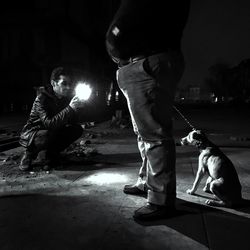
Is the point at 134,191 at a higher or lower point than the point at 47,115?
lower

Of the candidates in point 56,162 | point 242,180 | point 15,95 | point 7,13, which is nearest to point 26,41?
point 7,13

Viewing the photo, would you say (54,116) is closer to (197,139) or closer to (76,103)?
(76,103)

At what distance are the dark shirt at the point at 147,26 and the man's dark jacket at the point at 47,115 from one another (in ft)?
7.27

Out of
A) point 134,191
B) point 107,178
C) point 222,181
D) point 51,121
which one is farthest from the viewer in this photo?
point 51,121

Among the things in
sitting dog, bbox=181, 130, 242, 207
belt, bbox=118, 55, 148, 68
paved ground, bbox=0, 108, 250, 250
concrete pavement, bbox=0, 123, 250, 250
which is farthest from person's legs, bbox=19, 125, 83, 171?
sitting dog, bbox=181, 130, 242, 207

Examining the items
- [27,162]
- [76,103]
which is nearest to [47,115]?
[76,103]

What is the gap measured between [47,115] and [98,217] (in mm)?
2619

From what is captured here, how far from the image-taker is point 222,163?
333cm

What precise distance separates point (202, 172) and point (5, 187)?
2.55 meters

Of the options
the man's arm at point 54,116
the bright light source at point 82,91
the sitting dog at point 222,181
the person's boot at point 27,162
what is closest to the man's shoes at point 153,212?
the sitting dog at point 222,181

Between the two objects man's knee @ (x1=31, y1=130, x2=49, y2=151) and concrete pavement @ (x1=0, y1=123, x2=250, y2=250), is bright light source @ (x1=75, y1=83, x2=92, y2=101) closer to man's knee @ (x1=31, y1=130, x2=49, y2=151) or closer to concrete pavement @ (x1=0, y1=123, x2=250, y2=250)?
man's knee @ (x1=31, y1=130, x2=49, y2=151)

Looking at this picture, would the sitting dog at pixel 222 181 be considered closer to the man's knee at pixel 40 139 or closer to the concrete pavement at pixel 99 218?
the concrete pavement at pixel 99 218

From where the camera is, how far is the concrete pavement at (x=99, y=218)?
2.52 meters

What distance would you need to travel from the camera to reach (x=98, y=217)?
121 inches
